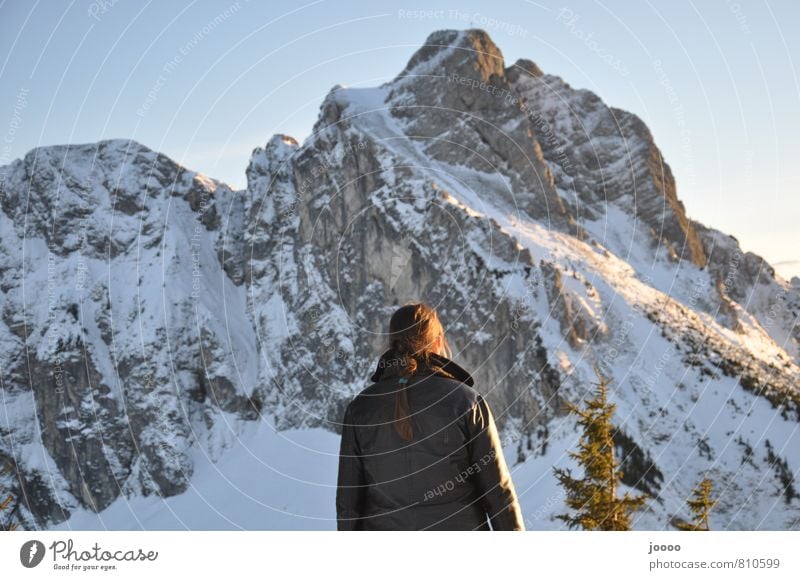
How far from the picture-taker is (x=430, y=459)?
6.67 m

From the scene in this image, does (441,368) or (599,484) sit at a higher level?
(441,368)

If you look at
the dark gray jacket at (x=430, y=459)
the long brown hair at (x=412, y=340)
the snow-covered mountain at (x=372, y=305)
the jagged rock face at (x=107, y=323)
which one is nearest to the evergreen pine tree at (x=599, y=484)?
the dark gray jacket at (x=430, y=459)

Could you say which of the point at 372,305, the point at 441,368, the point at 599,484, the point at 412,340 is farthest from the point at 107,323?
the point at 441,368

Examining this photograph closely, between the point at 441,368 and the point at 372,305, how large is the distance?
99966mm

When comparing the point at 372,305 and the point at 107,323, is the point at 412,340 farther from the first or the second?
the point at 107,323

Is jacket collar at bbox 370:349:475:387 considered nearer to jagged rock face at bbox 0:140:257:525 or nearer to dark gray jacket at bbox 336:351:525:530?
dark gray jacket at bbox 336:351:525:530

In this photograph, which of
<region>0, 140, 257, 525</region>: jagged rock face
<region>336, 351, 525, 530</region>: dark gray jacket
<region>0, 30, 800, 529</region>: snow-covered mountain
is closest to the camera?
<region>336, 351, 525, 530</region>: dark gray jacket

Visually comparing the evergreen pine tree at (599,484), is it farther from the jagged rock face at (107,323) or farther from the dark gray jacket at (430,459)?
the jagged rock face at (107,323)

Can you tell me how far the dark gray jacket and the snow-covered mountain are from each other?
4944 centimetres

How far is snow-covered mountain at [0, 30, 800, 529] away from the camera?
72.1 meters

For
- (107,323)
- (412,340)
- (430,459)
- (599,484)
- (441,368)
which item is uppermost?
(412,340)

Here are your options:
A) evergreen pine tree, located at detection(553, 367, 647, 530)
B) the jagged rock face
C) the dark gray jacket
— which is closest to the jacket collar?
the dark gray jacket

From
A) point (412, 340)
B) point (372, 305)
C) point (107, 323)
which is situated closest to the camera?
point (412, 340)

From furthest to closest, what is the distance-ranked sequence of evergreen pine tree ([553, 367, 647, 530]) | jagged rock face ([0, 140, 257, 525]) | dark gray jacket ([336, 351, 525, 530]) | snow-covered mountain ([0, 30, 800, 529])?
jagged rock face ([0, 140, 257, 525])
snow-covered mountain ([0, 30, 800, 529])
evergreen pine tree ([553, 367, 647, 530])
dark gray jacket ([336, 351, 525, 530])
